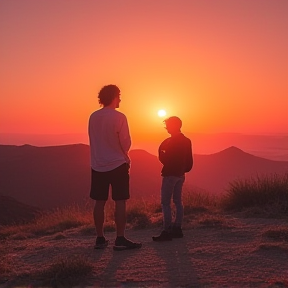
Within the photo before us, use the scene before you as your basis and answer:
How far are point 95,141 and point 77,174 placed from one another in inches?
1947

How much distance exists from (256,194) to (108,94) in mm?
4759

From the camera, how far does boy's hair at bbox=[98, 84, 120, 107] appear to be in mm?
5438

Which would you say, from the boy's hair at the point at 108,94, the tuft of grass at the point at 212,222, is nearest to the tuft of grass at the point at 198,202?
the tuft of grass at the point at 212,222

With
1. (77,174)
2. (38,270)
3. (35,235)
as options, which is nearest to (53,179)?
(77,174)

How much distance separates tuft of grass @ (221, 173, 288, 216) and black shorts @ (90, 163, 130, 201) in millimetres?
3889

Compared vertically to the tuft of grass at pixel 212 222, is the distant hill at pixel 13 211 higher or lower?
lower

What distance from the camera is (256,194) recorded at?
8781 millimetres

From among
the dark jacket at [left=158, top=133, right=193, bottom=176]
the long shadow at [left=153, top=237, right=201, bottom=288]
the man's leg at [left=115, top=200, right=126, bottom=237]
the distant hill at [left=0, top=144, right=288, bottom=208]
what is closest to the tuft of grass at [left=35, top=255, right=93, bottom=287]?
the long shadow at [left=153, top=237, right=201, bottom=288]

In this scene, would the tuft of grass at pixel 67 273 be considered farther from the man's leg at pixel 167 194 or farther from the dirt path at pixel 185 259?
the man's leg at pixel 167 194

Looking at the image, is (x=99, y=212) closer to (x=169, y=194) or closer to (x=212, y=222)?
(x=169, y=194)

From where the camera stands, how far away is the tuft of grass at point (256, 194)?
336 inches

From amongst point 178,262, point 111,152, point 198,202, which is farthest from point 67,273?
point 198,202

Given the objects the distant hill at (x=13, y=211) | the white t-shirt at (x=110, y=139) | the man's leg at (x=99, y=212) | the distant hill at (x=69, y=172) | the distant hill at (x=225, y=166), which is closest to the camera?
the white t-shirt at (x=110, y=139)

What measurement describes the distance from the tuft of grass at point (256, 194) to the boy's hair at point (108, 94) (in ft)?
14.2
